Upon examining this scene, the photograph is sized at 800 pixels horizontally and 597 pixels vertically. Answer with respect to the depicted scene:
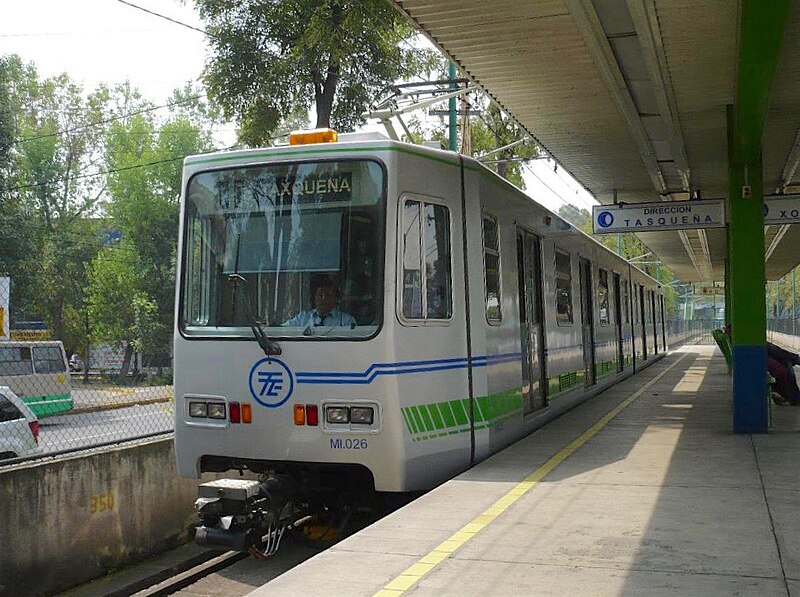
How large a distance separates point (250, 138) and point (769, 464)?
14266 millimetres

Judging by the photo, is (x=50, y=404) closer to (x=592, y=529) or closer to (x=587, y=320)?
(x=587, y=320)

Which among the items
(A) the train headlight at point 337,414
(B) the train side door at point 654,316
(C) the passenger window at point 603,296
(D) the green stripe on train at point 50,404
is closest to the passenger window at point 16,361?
(D) the green stripe on train at point 50,404

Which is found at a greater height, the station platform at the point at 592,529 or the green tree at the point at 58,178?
the green tree at the point at 58,178

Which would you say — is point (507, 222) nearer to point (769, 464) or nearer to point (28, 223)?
point (769, 464)

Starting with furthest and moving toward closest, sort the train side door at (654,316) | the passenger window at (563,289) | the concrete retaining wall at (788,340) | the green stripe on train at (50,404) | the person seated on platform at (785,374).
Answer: the concrete retaining wall at (788,340) < the train side door at (654,316) < the green stripe on train at (50,404) < the person seated on platform at (785,374) < the passenger window at (563,289)

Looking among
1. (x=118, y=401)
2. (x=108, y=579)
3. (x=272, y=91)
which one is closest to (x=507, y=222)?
(x=108, y=579)

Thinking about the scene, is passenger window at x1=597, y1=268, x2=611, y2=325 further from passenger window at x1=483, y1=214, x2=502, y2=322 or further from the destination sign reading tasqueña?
passenger window at x1=483, y1=214, x2=502, y2=322

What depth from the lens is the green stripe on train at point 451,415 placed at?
25.3 ft

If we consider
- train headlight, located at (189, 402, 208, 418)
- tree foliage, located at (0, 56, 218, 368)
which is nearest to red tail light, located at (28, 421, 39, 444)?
train headlight, located at (189, 402, 208, 418)

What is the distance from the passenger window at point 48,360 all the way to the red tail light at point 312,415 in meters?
19.3

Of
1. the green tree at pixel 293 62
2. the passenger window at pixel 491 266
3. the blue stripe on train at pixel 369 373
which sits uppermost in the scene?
the green tree at pixel 293 62

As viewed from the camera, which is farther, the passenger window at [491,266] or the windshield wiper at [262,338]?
the passenger window at [491,266]

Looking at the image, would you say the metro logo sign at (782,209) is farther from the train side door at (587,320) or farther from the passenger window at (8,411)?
the passenger window at (8,411)

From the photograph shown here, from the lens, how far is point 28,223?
4244 cm
